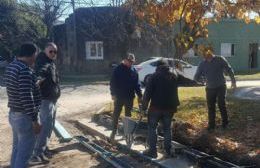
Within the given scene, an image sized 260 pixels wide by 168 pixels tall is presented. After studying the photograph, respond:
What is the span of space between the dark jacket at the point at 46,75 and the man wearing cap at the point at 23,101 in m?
1.96

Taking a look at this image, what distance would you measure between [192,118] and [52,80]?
477 centimetres

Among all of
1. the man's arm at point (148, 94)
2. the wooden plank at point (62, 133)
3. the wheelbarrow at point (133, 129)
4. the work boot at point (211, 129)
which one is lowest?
the wooden plank at point (62, 133)

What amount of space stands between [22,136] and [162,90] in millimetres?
2975

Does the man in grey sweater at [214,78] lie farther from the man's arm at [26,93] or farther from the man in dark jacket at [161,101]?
the man's arm at [26,93]

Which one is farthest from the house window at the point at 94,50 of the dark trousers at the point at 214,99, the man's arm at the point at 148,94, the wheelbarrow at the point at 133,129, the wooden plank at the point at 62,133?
the man's arm at the point at 148,94

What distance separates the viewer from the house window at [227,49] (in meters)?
43.0

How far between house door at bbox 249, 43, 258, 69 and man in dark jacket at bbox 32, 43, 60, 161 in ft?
119

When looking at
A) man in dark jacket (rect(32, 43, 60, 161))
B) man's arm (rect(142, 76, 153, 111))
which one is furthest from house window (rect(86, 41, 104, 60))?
man's arm (rect(142, 76, 153, 111))

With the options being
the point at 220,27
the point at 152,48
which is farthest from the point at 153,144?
the point at 220,27

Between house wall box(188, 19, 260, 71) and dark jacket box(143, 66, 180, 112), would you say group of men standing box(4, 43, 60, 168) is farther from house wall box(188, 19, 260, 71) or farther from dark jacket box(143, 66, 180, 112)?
house wall box(188, 19, 260, 71)

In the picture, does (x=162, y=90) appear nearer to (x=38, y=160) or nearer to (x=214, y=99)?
(x=214, y=99)

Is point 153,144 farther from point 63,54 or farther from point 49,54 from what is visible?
point 63,54

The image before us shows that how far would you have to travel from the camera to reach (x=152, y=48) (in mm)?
39062

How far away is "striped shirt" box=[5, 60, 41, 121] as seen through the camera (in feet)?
23.7
